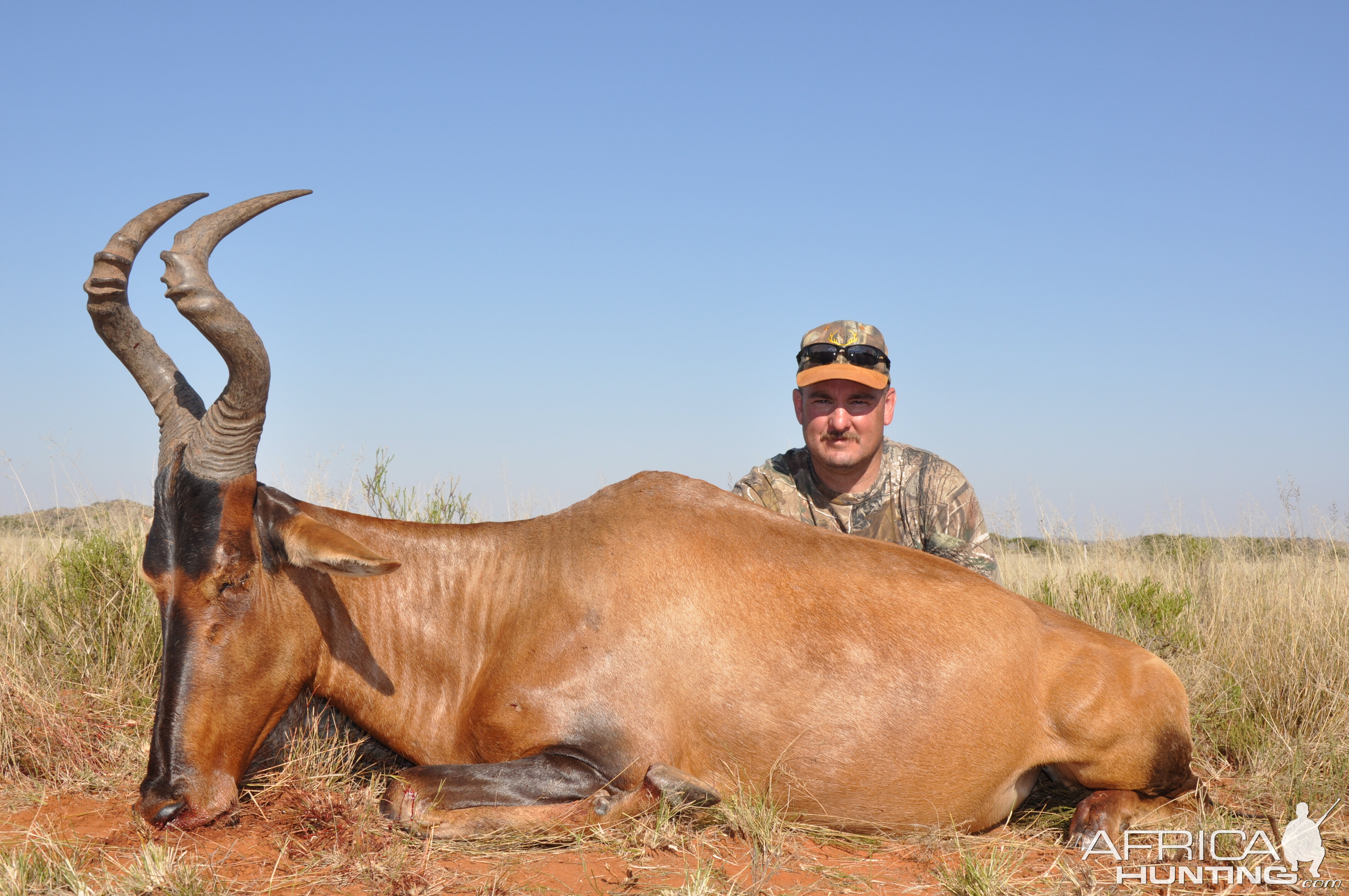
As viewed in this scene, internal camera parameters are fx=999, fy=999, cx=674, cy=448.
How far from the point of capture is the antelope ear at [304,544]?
14.2ft

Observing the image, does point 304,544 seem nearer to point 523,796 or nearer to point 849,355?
point 523,796

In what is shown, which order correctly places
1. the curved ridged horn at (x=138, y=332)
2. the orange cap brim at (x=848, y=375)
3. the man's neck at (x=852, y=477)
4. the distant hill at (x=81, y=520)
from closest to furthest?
the curved ridged horn at (x=138, y=332), the orange cap brim at (x=848, y=375), the man's neck at (x=852, y=477), the distant hill at (x=81, y=520)

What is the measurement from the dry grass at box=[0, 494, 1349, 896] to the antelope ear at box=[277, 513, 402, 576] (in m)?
0.89

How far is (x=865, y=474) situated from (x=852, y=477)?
0.43 feet

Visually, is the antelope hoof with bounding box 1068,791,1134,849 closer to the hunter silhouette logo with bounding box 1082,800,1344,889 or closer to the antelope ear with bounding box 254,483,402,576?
the hunter silhouette logo with bounding box 1082,800,1344,889

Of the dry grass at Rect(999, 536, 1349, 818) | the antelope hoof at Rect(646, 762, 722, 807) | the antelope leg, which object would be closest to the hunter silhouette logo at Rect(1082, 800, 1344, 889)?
the dry grass at Rect(999, 536, 1349, 818)

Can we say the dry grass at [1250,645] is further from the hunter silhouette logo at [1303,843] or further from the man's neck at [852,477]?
the man's neck at [852,477]

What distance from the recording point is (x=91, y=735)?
5391 mm

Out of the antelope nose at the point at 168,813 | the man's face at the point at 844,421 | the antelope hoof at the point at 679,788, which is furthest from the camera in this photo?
the man's face at the point at 844,421

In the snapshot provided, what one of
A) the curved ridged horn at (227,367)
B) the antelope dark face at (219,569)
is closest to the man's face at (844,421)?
the antelope dark face at (219,569)

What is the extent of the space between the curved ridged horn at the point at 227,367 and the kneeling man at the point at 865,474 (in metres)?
3.74

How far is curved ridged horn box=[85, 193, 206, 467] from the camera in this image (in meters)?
4.70

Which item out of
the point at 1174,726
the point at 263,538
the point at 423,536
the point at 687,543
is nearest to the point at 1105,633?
the point at 1174,726

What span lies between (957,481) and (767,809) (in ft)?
12.3
